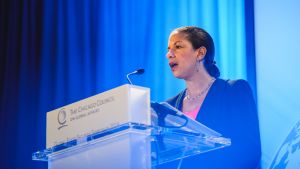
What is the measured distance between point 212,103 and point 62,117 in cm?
99

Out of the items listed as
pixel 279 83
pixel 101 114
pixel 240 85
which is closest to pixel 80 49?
pixel 279 83

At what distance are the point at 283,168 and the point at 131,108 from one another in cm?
152

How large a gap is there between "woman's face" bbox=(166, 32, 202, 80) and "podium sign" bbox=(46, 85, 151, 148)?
1.06 metres

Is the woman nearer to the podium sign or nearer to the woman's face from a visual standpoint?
the woman's face

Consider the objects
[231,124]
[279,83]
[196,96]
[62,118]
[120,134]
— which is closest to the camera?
[120,134]

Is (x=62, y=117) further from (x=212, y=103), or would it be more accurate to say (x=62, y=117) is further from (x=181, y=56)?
(x=181, y=56)

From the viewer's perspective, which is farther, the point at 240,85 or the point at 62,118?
the point at 240,85

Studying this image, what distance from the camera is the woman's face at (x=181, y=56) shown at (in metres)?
2.72

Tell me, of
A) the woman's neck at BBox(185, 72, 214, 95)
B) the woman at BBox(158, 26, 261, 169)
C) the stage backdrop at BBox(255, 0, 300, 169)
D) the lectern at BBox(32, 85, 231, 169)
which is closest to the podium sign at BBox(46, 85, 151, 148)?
the lectern at BBox(32, 85, 231, 169)

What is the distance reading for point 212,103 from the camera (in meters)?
2.53

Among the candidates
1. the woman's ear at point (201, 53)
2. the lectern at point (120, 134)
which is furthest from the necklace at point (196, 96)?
the lectern at point (120, 134)

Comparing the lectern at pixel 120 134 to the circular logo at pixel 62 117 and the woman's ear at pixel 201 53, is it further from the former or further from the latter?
the woman's ear at pixel 201 53

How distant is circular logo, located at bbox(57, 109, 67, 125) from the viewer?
5.72 feet

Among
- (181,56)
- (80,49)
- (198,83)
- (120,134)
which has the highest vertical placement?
(80,49)
